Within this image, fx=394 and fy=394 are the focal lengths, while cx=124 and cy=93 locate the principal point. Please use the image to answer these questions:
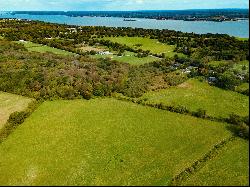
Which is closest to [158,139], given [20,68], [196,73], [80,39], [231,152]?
[231,152]

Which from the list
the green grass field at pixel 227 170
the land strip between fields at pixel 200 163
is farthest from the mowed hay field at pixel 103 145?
the green grass field at pixel 227 170

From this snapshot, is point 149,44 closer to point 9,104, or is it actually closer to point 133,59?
point 133,59

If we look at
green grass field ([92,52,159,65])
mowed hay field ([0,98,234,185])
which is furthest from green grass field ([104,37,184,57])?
mowed hay field ([0,98,234,185])

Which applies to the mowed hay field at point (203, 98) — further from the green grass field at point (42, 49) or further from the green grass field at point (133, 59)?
the green grass field at point (42, 49)

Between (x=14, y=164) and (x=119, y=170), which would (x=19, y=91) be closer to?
(x=14, y=164)

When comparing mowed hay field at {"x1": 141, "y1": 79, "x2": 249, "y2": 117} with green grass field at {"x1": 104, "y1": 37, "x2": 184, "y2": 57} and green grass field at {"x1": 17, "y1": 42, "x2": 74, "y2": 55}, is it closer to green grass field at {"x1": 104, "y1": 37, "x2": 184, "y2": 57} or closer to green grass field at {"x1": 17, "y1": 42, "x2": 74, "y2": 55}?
green grass field at {"x1": 104, "y1": 37, "x2": 184, "y2": 57}

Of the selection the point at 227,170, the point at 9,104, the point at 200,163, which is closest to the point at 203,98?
the point at 200,163
